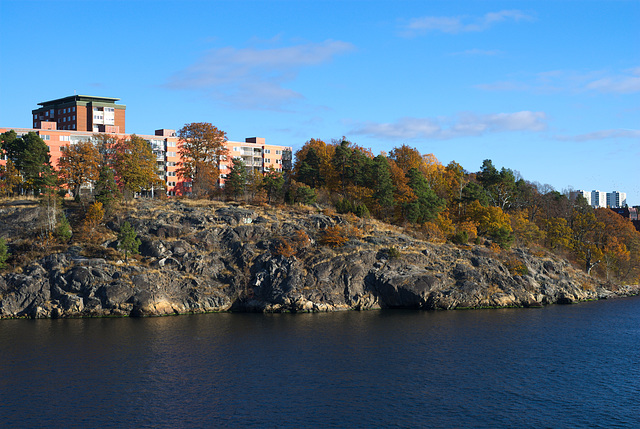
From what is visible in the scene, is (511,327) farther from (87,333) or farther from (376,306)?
(87,333)

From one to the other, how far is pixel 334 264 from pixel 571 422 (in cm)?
5989

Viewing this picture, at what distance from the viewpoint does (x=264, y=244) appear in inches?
4210

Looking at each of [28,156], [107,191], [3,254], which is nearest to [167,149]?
[28,156]

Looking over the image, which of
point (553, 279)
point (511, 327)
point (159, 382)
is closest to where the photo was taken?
point (159, 382)

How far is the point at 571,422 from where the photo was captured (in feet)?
156

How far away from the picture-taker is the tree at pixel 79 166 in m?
125

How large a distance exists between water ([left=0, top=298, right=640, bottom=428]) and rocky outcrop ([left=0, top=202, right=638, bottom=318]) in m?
6.22

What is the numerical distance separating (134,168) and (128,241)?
34.2m

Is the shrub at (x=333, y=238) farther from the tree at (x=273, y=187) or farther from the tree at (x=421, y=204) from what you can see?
the tree at (x=421, y=204)

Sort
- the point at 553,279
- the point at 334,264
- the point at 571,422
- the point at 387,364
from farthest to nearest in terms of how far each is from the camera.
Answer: the point at 553,279, the point at 334,264, the point at 387,364, the point at 571,422

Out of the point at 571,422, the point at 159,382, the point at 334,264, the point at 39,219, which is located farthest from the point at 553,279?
the point at 39,219

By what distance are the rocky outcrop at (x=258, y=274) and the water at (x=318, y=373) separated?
6223 mm

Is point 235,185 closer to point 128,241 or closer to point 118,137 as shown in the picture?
point 128,241

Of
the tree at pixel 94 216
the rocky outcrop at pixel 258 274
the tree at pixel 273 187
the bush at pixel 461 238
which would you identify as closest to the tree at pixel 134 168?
the tree at pixel 94 216
